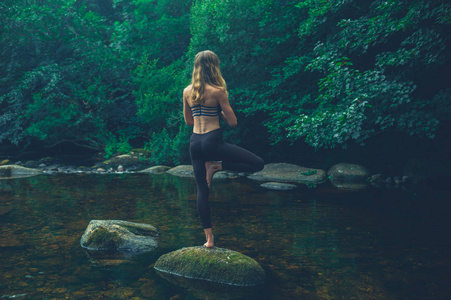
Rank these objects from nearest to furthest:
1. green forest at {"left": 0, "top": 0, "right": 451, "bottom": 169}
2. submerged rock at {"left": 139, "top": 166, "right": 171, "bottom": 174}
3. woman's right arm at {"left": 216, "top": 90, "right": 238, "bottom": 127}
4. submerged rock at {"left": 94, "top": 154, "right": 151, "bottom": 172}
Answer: woman's right arm at {"left": 216, "top": 90, "right": 238, "bottom": 127}
green forest at {"left": 0, "top": 0, "right": 451, "bottom": 169}
submerged rock at {"left": 139, "top": 166, "right": 171, "bottom": 174}
submerged rock at {"left": 94, "top": 154, "right": 151, "bottom": 172}

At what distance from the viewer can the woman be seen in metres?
5.53

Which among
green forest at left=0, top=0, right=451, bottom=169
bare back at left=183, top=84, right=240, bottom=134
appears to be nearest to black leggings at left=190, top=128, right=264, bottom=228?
bare back at left=183, top=84, right=240, bottom=134

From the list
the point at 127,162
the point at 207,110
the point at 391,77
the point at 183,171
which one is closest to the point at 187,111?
the point at 207,110

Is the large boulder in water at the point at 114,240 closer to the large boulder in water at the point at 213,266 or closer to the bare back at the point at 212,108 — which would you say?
the large boulder in water at the point at 213,266

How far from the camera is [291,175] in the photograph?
18078 millimetres

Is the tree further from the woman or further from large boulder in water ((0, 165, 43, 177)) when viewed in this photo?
large boulder in water ((0, 165, 43, 177))

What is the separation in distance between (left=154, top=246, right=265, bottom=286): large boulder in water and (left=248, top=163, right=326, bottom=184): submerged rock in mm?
11337

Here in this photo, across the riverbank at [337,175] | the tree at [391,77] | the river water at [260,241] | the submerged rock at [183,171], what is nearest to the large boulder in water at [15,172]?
the riverbank at [337,175]

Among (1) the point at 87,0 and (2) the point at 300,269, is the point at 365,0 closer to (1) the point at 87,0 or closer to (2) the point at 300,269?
(2) the point at 300,269

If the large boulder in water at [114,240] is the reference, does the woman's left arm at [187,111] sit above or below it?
above

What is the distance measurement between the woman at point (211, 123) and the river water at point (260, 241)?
1563mm

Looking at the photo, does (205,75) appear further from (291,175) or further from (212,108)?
(291,175)

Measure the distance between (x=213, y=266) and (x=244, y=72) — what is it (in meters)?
16.4

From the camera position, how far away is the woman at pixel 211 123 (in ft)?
18.1
